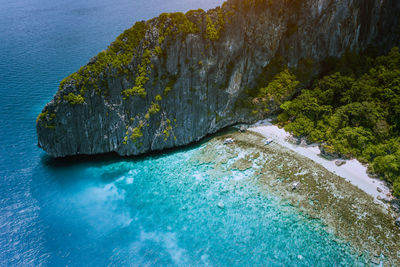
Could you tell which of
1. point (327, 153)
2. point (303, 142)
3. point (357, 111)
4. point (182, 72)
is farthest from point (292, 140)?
point (182, 72)

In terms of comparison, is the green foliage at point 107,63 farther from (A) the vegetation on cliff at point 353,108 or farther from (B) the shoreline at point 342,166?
(B) the shoreline at point 342,166

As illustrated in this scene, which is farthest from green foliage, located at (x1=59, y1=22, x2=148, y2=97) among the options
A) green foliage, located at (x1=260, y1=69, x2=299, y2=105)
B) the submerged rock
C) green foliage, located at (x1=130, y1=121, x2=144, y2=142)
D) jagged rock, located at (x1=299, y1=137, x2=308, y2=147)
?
jagged rock, located at (x1=299, y1=137, x2=308, y2=147)

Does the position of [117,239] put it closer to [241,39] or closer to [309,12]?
[241,39]

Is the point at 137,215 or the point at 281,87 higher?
the point at 281,87

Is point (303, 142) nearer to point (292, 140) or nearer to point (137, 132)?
point (292, 140)

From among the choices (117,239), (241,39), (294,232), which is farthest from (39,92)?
(294,232)
